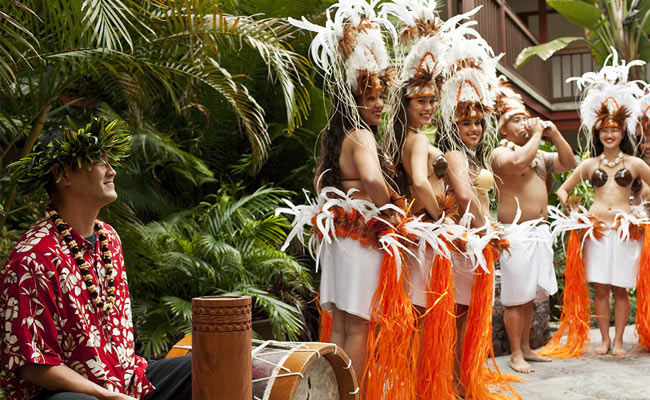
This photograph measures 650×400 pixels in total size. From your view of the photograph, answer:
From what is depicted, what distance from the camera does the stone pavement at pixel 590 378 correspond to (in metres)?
3.85

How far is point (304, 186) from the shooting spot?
5887 millimetres

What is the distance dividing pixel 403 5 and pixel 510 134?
148cm

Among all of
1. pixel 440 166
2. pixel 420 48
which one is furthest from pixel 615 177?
pixel 420 48

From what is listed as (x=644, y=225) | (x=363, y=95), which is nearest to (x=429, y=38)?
(x=363, y=95)

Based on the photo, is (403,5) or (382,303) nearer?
(382,303)

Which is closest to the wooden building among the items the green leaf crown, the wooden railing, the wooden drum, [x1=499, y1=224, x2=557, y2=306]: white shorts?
the wooden railing

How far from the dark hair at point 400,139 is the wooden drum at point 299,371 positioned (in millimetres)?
1445

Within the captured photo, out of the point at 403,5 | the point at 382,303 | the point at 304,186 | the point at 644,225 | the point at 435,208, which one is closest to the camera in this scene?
the point at 382,303

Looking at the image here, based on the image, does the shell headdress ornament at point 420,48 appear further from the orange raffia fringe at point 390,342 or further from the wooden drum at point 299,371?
the wooden drum at point 299,371

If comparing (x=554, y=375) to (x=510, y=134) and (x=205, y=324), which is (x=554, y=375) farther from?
(x=205, y=324)

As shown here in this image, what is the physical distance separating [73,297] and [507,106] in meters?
3.47

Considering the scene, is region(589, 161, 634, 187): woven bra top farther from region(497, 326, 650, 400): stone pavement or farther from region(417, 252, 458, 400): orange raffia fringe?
region(417, 252, 458, 400): orange raffia fringe

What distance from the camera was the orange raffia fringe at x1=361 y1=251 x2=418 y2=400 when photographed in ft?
10.1

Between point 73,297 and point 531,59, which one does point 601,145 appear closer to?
point 73,297
